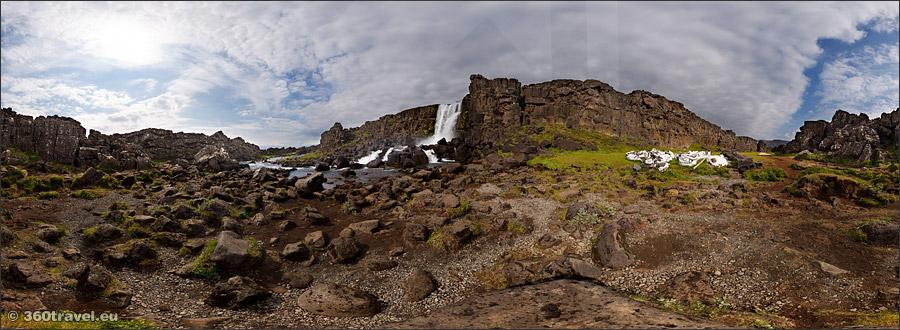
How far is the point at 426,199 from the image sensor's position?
1881 centimetres

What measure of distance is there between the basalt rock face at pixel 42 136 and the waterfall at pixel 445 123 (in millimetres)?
52413

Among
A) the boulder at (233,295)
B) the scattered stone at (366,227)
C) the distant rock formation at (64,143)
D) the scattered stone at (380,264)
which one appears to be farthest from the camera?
the distant rock formation at (64,143)

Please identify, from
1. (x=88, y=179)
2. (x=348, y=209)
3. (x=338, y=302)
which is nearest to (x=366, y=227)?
(x=348, y=209)

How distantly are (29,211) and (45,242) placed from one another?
6.82m

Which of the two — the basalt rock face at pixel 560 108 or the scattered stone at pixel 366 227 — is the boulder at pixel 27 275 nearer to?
the scattered stone at pixel 366 227

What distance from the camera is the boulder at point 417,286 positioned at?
950cm

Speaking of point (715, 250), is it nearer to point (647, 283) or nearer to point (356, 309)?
point (647, 283)

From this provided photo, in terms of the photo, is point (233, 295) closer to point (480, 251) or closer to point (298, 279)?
point (298, 279)

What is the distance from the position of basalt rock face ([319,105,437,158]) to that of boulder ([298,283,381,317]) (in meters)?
59.1

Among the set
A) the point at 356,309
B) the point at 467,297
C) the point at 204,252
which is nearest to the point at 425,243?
the point at 467,297

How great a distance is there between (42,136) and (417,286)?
36961mm

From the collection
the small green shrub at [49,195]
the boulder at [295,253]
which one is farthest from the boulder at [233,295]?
the small green shrub at [49,195]

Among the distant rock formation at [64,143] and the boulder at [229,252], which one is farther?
the distant rock formation at [64,143]

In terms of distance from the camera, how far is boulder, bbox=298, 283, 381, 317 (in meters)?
8.58
